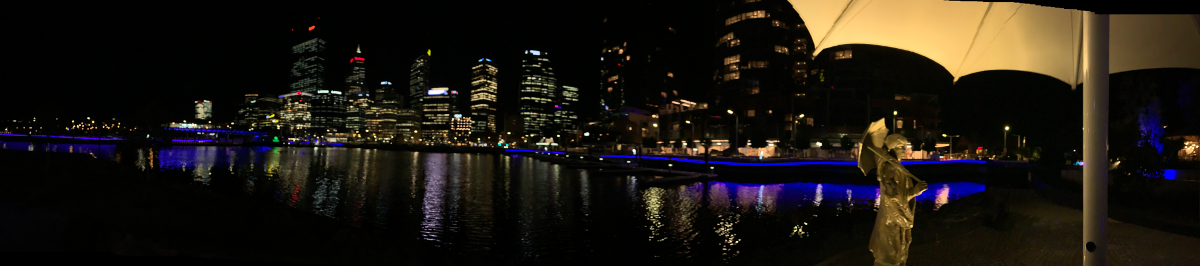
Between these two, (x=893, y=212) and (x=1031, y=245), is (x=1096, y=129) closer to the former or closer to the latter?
(x=893, y=212)

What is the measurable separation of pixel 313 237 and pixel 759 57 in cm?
7966

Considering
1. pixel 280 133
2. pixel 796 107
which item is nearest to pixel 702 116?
pixel 796 107

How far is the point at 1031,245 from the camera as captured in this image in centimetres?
909

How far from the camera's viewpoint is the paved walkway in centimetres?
780

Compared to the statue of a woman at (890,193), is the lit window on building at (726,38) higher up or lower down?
higher up

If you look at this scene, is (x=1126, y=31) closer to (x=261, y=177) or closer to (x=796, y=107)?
(x=261, y=177)

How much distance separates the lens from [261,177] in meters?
34.8

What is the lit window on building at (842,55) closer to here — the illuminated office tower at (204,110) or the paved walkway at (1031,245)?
the paved walkway at (1031,245)

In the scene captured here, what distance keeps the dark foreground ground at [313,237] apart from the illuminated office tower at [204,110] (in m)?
187

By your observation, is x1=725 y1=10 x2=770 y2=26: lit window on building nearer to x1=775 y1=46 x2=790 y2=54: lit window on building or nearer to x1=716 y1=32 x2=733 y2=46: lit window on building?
x1=716 y1=32 x2=733 y2=46: lit window on building

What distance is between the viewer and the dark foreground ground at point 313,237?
8156mm

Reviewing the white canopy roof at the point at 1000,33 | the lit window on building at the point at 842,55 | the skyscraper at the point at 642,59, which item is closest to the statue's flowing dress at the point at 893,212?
the white canopy roof at the point at 1000,33

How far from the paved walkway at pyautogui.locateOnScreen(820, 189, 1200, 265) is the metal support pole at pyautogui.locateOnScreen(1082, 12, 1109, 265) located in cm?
426

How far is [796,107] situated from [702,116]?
1868cm
